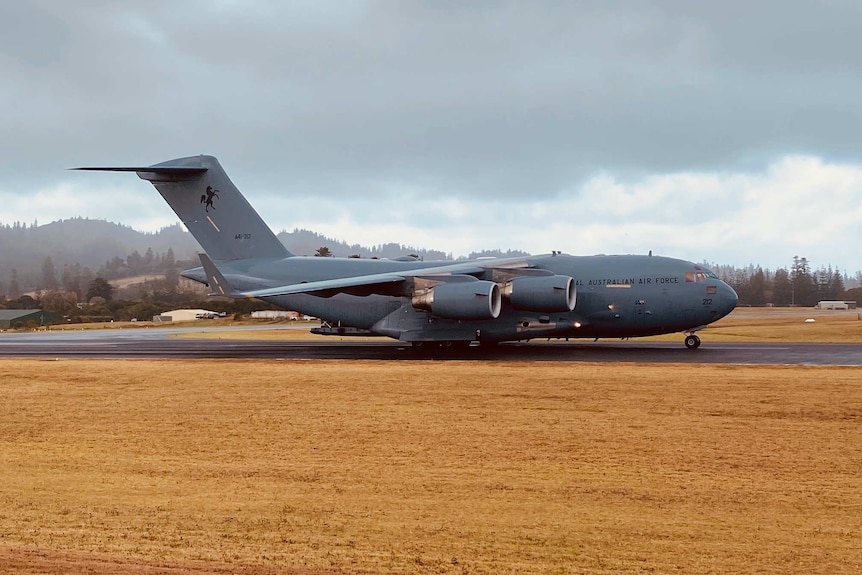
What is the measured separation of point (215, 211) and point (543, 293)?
565 inches

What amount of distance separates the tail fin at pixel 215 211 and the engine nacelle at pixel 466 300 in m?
9.44

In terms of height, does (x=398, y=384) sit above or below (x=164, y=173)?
below

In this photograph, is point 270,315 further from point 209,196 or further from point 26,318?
point 209,196

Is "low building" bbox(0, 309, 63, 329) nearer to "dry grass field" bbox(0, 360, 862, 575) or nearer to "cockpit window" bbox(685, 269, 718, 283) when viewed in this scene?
"cockpit window" bbox(685, 269, 718, 283)

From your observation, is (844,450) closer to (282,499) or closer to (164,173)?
(282,499)

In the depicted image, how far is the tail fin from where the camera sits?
32938 mm

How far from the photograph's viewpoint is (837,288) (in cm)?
13538

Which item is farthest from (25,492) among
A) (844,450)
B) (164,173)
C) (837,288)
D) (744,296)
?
(837,288)

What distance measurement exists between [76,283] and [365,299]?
11720cm

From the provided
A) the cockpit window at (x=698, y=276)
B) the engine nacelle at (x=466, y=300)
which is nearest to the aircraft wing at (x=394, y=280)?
the engine nacelle at (x=466, y=300)

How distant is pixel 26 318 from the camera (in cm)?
8269

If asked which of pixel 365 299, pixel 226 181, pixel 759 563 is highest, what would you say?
pixel 226 181

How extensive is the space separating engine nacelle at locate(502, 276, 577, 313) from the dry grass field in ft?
25.9

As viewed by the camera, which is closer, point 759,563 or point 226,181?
point 759,563
